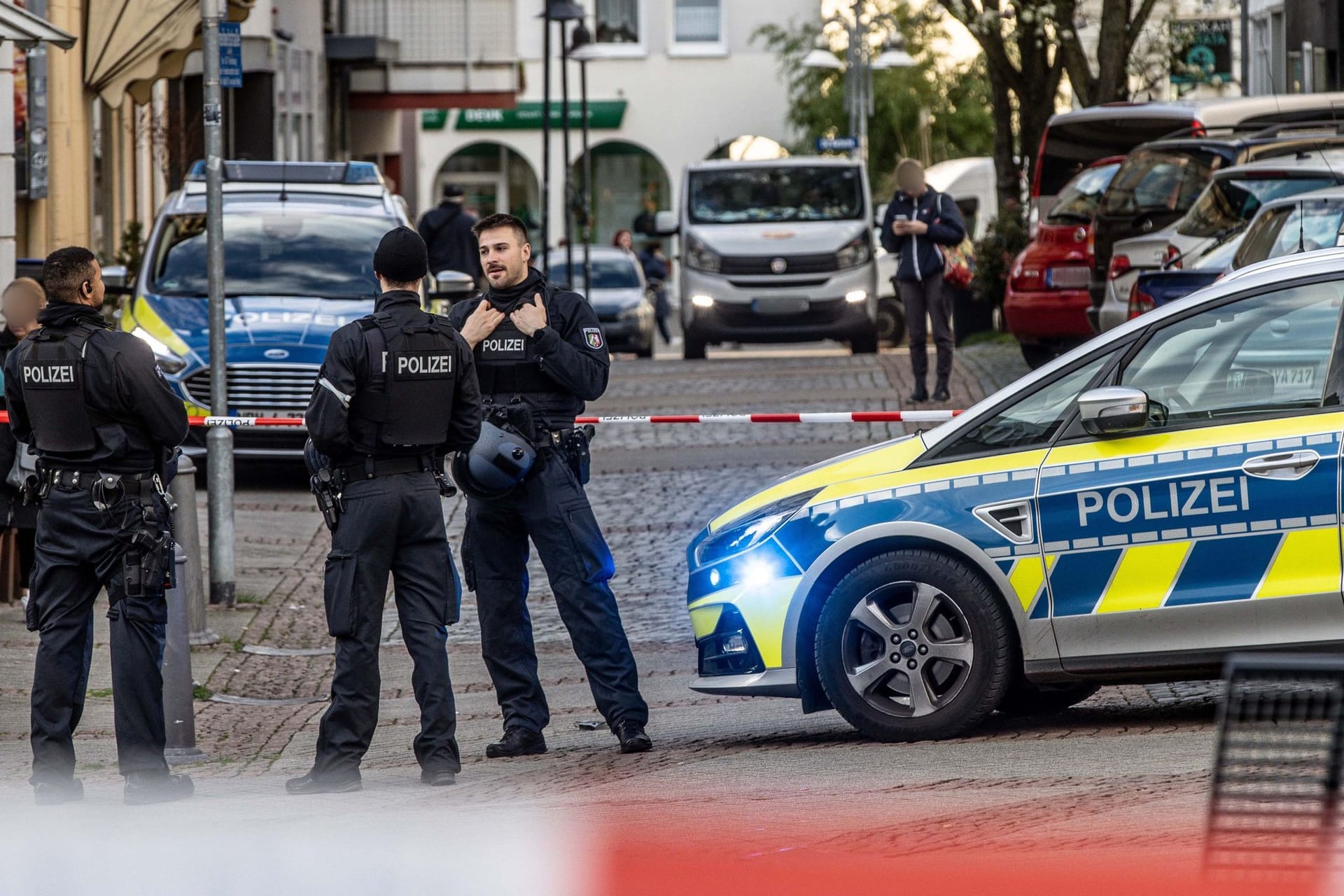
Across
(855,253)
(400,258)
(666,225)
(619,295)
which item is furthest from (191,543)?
(619,295)

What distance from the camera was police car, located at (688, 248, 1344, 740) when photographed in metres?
6.75

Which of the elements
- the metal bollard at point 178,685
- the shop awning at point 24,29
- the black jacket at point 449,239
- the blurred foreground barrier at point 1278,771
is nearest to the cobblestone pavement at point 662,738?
the metal bollard at point 178,685

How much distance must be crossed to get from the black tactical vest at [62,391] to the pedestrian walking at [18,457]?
6.60 ft

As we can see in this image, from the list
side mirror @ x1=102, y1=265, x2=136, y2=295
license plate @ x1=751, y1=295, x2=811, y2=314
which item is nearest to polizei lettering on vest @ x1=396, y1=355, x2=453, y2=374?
side mirror @ x1=102, y1=265, x2=136, y2=295

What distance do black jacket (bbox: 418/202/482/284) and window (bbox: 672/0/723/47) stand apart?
33.3 m

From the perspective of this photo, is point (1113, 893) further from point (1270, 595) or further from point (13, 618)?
point (13, 618)

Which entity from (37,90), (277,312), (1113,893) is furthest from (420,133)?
(1113,893)

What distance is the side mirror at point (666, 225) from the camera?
26.0m

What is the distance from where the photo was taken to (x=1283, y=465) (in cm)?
670

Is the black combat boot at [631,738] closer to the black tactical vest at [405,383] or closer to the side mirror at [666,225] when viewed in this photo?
the black tactical vest at [405,383]

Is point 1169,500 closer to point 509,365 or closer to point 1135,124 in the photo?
point 509,365

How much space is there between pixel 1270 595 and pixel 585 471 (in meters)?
2.42

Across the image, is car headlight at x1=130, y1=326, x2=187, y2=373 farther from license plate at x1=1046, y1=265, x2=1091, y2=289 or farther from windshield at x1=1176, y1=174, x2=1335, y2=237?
license plate at x1=1046, y1=265, x2=1091, y2=289

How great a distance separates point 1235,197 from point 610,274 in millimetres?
18921
